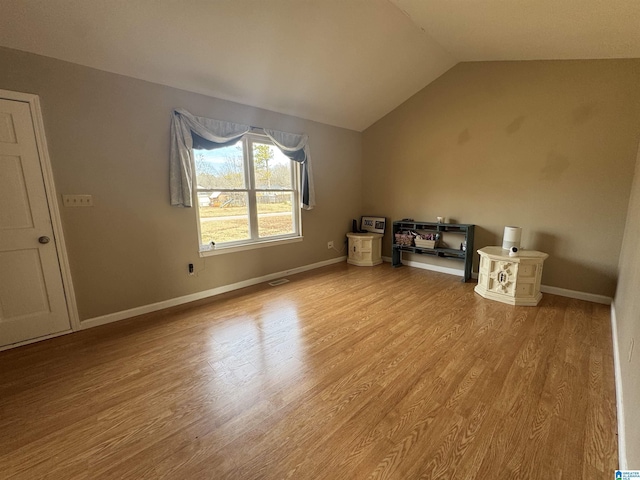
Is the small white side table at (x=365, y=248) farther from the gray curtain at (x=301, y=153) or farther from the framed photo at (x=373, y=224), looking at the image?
the gray curtain at (x=301, y=153)

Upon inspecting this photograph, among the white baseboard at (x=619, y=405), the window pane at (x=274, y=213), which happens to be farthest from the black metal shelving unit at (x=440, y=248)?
the window pane at (x=274, y=213)

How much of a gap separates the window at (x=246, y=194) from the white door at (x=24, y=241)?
1282mm

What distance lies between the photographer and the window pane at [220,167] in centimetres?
318

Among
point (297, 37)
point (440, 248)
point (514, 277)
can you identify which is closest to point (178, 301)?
point (297, 37)

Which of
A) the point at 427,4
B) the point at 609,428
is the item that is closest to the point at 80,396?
the point at 609,428

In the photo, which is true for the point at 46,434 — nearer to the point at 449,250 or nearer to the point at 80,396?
the point at 80,396

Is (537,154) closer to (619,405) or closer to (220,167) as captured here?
(619,405)

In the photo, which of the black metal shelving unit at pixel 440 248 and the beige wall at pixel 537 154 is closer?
the beige wall at pixel 537 154

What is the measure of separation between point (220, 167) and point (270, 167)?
0.74 m

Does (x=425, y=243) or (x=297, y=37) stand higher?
(x=297, y=37)

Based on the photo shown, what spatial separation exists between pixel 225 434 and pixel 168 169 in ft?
8.35

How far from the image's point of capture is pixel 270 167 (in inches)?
151

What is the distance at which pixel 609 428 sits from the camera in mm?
1404

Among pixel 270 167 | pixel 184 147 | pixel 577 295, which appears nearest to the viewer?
pixel 184 147
